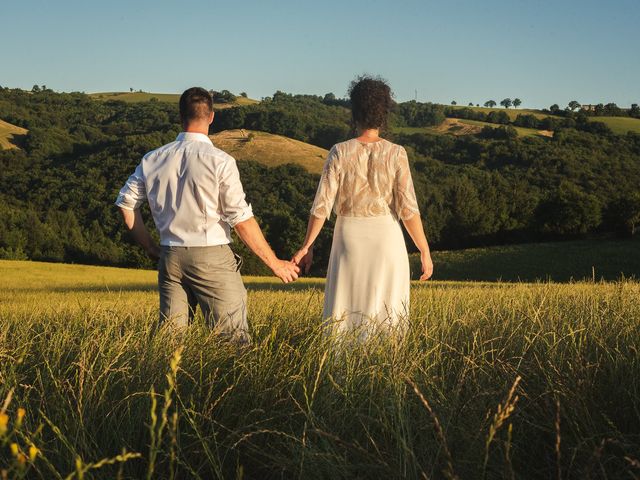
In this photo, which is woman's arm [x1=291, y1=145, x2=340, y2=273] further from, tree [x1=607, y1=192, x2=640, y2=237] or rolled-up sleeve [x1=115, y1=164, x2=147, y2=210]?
tree [x1=607, y1=192, x2=640, y2=237]

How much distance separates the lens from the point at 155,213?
430 centimetres

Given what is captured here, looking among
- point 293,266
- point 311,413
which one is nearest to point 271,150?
point 293,266

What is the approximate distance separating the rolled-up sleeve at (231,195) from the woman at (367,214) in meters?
0.90

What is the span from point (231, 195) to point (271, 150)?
102548 millimetres

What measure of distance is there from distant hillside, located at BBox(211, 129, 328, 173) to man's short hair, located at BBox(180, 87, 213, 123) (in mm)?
92447

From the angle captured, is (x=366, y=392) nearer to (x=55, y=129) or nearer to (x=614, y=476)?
(x=614, y=476)

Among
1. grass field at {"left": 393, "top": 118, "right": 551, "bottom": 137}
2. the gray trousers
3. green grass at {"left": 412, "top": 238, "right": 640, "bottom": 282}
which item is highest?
grass field at {"left": 393, "top": 118, "right": 551, "bottom": 137}

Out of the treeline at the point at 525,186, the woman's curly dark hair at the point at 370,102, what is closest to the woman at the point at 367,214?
the woman's curly dark hair at the point at 370,102

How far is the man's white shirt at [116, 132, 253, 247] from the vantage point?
13.7 feet

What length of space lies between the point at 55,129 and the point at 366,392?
118695 millimetres

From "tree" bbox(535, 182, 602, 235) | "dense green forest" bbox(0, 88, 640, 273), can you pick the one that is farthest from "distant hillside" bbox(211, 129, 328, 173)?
"tree" bbox(535, 182, 602, 235)

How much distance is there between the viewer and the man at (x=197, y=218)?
4.18 m

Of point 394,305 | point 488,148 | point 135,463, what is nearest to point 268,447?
point 135,463

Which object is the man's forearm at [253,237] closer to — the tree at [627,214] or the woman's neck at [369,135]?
the woman's neck at [369,135]
